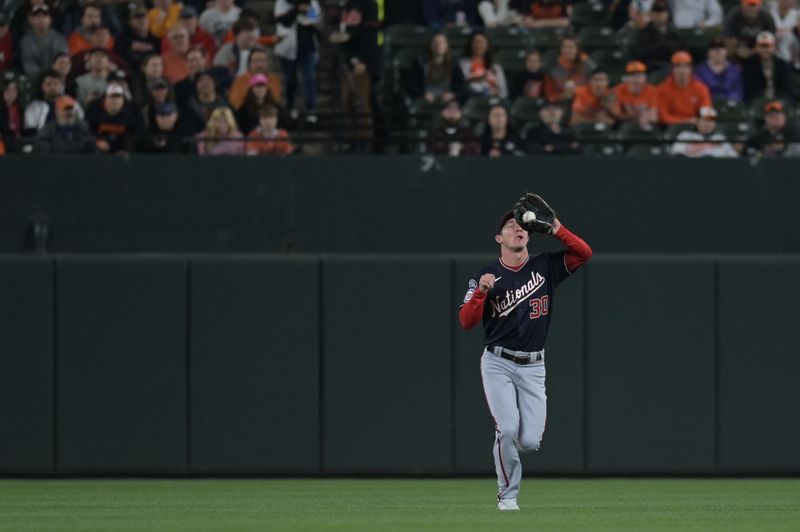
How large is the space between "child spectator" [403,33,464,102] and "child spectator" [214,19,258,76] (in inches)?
59.9

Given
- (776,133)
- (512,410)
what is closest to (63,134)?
(512,410)

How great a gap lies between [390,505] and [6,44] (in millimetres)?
6425

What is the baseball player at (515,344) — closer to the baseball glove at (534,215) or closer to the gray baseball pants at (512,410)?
the gray baseball pants at (512,410)

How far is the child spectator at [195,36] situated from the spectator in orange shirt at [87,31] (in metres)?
0.64

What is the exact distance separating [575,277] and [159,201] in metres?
3.72

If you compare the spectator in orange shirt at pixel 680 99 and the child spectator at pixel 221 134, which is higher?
the spectator in orange shirt at pixel 680 99

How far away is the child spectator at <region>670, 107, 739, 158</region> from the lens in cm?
1345

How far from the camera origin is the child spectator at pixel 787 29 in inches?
582

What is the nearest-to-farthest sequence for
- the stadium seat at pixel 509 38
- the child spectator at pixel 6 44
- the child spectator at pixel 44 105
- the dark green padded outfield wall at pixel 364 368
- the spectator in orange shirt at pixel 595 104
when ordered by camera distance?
the dark green padded outfield wall at pixel 364 368
the child spectator at pixel 44 105
the child spectator at pixel 6 44
the spectator in orange shirt at pixel 595 104
the stadium seat at pixel 509 38

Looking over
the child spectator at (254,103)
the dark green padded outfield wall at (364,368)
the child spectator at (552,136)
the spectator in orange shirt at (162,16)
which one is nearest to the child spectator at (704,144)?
the child spectator at (552,136)

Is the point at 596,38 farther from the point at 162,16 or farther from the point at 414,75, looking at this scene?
the point at 162,16

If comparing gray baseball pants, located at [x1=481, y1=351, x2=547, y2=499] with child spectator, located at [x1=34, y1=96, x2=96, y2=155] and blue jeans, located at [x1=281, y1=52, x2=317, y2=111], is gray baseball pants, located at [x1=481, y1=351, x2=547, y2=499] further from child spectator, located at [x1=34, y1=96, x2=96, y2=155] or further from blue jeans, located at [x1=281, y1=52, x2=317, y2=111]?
blue jeans, located at [x1=281, y1=52, x2=317, y2=111]

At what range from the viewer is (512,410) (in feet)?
29.3

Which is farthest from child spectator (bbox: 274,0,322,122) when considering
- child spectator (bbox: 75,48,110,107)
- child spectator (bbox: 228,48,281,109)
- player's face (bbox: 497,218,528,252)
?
player's face (bbox: 497,218,528,252)
